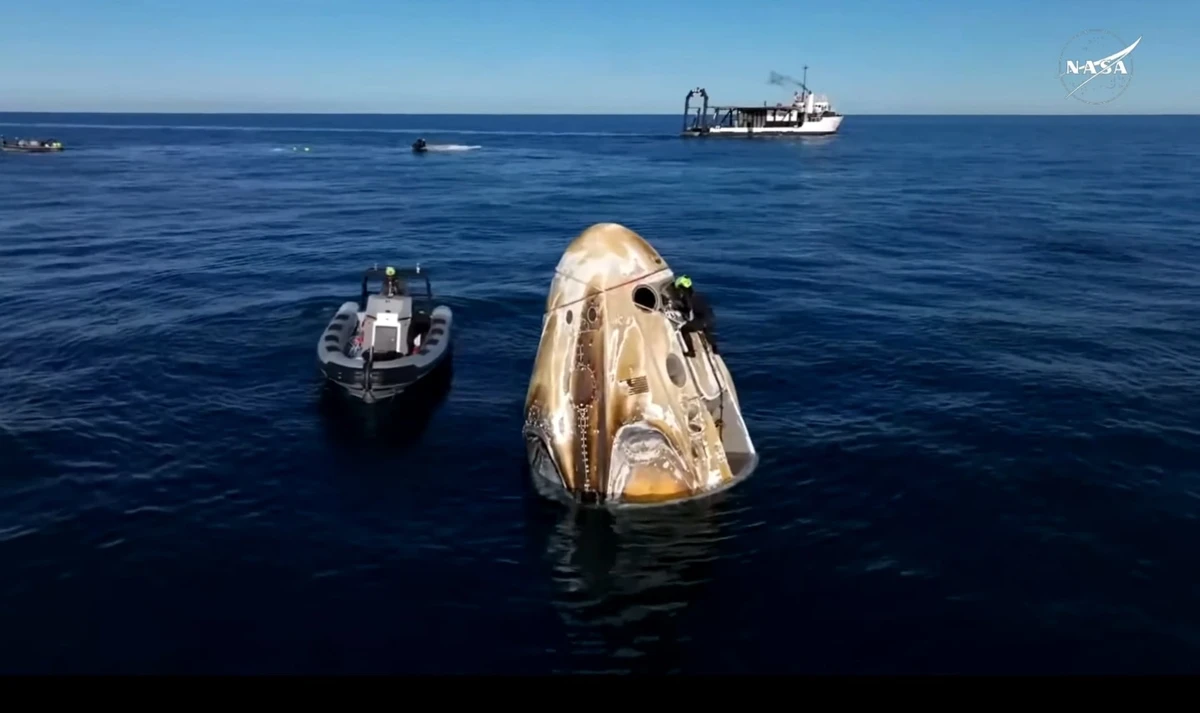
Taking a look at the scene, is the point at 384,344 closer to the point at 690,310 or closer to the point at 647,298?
the point at 647,298

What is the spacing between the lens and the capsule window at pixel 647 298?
1830 cm

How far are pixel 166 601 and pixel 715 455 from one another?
12.0 meters

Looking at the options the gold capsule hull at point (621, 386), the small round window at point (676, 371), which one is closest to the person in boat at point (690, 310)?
the gold capsule hull at point (621, 386)

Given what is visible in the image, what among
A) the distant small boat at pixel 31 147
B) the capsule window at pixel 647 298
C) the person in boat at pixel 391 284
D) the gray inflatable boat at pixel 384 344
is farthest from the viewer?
the distant small boat at pixel 31 147

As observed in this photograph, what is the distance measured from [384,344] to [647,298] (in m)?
13.4

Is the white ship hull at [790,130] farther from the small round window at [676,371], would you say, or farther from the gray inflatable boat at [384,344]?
the small round window at [676,371]

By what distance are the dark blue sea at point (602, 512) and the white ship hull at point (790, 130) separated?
11678 cm

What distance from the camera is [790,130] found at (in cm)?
16475

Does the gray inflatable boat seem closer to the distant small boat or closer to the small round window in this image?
the small round window

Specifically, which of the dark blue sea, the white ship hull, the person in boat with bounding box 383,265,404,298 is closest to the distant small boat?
the dark blue sea

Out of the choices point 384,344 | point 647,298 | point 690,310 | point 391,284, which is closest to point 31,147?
point 391,284

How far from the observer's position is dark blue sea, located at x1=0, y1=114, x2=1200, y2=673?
1578 cm

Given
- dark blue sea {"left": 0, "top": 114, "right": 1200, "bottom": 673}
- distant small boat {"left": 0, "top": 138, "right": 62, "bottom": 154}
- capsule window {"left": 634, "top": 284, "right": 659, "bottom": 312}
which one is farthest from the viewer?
distant small boat {"left": 0, "top": 138, "right": 62, "bottom": 154}

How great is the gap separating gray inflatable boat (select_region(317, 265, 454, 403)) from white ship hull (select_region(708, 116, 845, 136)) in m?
143
